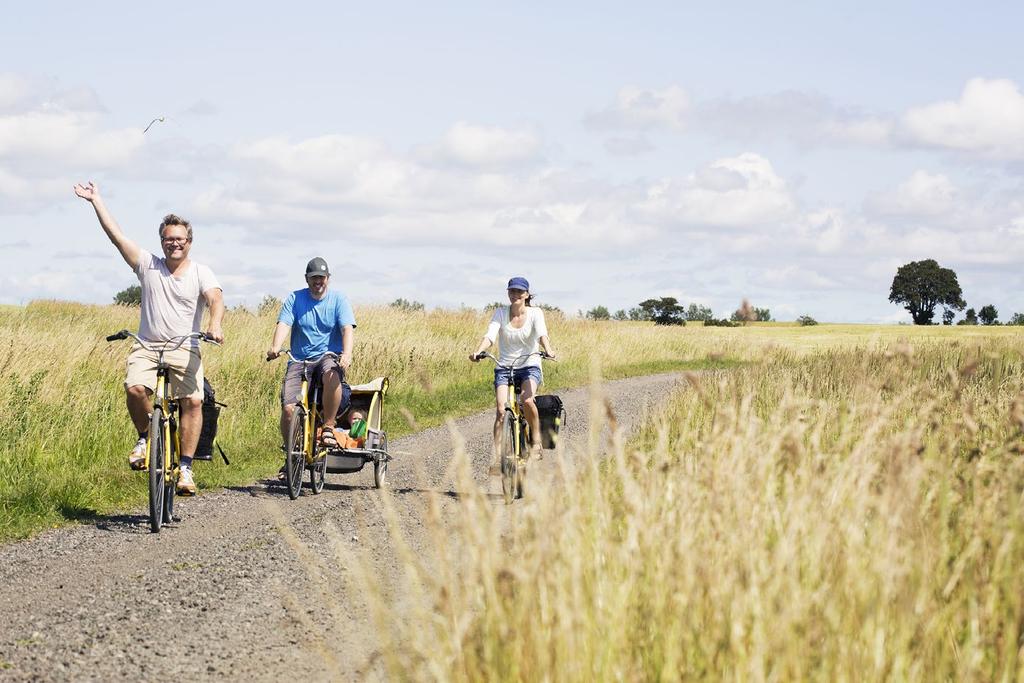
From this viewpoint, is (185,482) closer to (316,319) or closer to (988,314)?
(316,319)

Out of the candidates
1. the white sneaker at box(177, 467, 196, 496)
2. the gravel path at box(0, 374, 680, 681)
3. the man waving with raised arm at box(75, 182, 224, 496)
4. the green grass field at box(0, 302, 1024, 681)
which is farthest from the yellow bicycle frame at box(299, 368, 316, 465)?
the green grass field at box(0, 302, 1024, 681)

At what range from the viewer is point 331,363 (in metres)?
10.9

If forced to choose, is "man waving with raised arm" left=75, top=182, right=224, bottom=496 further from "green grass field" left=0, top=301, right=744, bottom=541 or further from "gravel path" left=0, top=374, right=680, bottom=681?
"green grass field" left=0, top=301, right=744, bottom=541

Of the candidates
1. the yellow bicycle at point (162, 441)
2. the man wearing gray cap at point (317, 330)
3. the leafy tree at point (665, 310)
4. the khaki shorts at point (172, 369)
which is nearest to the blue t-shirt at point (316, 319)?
the man wearing gray cap at point (317, 330)

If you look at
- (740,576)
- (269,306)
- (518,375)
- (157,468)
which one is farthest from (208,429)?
(269,306)

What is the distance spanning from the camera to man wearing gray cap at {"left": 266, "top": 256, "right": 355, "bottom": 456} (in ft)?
35.4

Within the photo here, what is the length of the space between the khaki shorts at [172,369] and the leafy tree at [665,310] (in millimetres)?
64347

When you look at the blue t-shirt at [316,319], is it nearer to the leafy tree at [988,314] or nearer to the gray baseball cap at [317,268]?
the gray baseball cap at [317,268]

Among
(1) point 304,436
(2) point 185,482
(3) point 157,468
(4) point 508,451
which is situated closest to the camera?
(3) point 157,468

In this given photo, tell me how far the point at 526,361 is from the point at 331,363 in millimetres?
1905

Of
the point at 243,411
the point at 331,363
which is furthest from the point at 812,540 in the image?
the point at 243,411

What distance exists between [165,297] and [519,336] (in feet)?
11.2

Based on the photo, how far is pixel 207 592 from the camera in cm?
709

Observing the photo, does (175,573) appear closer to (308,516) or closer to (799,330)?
(308,516)
